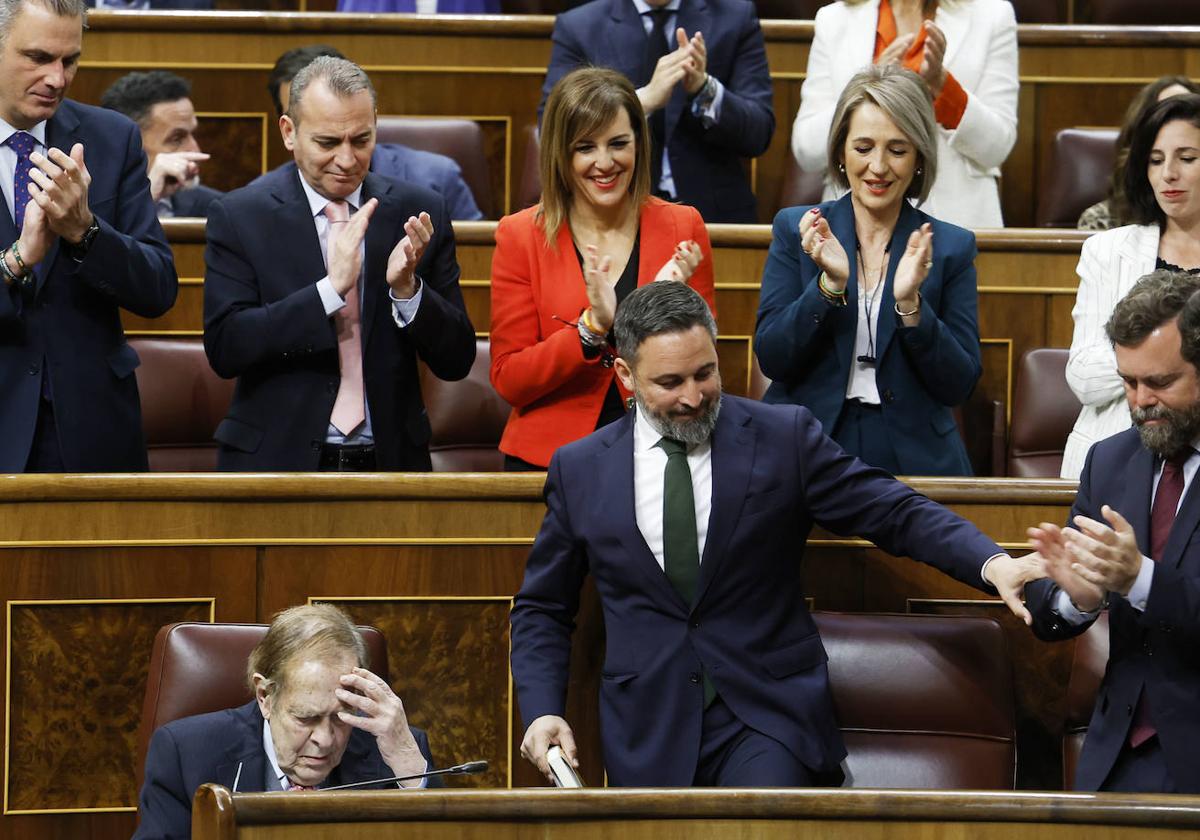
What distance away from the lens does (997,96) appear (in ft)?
10.8

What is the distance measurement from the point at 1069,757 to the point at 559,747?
2.10ft

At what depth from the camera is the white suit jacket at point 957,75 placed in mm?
3260

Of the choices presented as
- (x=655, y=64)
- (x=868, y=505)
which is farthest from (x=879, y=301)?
(x=655, y=64)

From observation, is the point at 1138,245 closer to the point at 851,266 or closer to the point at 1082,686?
the point at 851,266

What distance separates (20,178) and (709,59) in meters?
1.40

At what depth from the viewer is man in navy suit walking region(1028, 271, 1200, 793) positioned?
6.17 feet

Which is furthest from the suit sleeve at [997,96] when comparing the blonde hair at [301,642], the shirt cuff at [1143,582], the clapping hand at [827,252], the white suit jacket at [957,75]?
the blonde hair at [301,642]

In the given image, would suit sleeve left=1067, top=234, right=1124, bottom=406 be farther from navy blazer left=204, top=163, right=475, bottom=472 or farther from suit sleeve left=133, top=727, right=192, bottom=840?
suit sleeve left=133, top=727, right=192, bottom=840

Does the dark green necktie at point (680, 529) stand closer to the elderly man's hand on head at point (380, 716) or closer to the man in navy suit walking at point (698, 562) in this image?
the man in navy suit walking at point (698, 562)

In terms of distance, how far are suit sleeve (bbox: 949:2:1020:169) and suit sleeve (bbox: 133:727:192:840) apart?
1.91 m

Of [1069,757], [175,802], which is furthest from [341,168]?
[1069,757]

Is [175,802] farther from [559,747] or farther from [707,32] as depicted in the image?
[707,32]

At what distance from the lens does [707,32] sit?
131 inches

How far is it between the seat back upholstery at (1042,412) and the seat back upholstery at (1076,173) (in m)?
0.82
